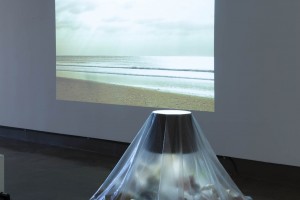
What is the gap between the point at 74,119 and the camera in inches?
202

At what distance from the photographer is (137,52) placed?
14.9 feet

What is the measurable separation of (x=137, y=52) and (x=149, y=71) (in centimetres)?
27

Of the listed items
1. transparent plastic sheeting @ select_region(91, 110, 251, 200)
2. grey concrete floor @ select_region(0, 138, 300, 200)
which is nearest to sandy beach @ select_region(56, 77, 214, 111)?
grey concrete floor @ select_region(0, 138, 300, 200)

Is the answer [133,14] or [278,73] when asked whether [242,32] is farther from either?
[133,14]

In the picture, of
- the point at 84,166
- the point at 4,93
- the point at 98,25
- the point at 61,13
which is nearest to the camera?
the point at 84,166

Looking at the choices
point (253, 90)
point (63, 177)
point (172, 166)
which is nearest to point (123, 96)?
point (63, 177)

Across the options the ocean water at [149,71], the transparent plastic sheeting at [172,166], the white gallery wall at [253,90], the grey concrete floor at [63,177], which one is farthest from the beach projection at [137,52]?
the transparent plastic sheeting at [172,166]

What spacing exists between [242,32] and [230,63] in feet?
1.03

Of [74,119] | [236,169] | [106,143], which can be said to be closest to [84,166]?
[106,143]

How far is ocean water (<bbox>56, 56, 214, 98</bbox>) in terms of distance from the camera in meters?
4.07

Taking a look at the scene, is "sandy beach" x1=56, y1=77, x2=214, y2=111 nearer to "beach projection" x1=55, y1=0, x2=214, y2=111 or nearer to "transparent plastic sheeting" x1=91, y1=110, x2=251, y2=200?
"beach projection" x1=55, y1=0, x2=214, y2=111

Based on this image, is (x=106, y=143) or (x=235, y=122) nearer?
(x=235, y=122)

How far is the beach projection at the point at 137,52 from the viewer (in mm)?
4066

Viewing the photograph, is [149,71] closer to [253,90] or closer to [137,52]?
[137,52]
